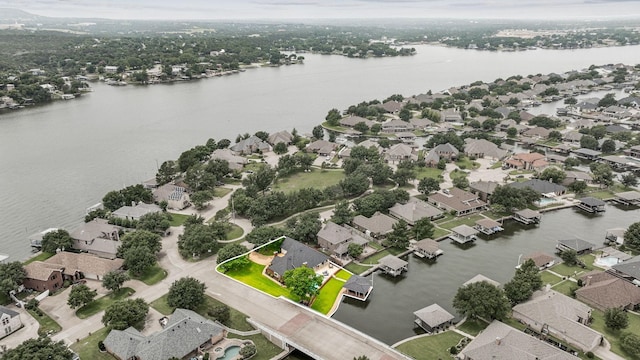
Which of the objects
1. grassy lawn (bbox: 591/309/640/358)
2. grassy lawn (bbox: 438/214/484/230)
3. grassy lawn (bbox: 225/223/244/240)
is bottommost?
grassy lawn (bbox: 225/223/244/240)

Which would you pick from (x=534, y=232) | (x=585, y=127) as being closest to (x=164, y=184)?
(x=534, y=232)

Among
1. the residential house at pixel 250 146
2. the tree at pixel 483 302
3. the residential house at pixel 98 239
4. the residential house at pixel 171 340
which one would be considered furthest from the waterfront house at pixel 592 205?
the residential house at pixel 98 239

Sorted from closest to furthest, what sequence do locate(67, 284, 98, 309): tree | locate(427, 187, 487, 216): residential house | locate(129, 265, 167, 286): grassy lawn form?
locate(67, 284, 98, 309): tree → locate(129, 265, 167, 286): grassy lawn → locate(427, 187, 487, 216): residential house

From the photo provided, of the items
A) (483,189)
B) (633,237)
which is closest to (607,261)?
(633,237)

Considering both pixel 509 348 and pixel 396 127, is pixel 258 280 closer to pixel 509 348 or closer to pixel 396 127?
pixel 509 348

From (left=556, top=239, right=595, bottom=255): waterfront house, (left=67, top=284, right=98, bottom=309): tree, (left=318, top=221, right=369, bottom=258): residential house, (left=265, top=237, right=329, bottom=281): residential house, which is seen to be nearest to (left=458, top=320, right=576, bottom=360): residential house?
(left=265, top=237, right=329, bottom=281): residential house

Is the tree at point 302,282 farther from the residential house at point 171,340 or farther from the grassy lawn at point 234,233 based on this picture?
the grassy lawn at point 234,233

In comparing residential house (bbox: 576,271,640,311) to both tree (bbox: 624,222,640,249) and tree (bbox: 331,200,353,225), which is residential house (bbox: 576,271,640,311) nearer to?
tree (bbox: 624,222,640,249)
